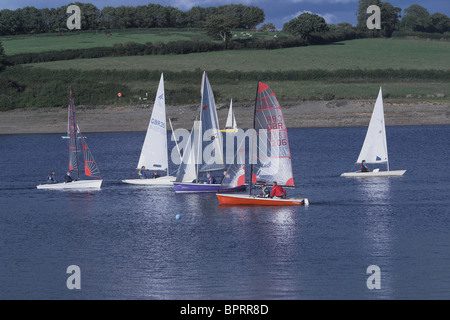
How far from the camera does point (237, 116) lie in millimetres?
123250

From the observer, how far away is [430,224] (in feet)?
161

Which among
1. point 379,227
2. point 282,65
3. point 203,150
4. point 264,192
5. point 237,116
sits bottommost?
point 379,227

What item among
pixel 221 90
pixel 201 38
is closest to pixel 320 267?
pixel 221 90

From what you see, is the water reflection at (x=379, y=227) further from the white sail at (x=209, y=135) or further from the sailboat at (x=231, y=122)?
the sailboat at (x=231, y=122)

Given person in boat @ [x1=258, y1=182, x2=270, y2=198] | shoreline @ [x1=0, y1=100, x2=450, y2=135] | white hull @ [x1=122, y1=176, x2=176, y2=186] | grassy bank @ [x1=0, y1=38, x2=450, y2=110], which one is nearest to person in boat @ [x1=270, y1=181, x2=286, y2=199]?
person in boat @ [x1=258, y1=182, x2=270, y2=198]

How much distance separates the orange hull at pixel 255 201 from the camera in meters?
54.7

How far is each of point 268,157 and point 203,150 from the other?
29.2 feet

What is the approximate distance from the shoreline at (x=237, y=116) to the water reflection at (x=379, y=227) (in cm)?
5236

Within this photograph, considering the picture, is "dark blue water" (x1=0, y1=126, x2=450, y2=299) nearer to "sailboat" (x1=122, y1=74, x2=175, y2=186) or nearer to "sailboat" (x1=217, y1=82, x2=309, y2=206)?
"sailboat" (x1=217, y1=82, x2=309, y2=206)

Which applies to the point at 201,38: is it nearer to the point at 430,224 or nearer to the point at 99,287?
the point at 430,224

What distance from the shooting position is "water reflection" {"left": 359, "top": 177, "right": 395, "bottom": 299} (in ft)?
123

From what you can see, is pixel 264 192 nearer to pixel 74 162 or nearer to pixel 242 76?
pixel 74 162
